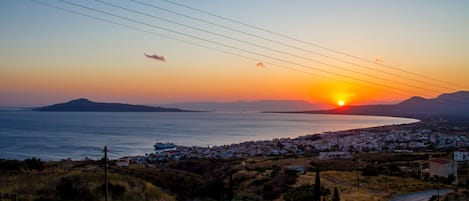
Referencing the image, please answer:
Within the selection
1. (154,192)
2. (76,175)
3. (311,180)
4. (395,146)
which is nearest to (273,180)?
(311,180)

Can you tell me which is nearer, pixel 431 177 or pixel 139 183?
pixel 139 183

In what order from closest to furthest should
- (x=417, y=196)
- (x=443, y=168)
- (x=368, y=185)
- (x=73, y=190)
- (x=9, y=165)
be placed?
(x=73, y=190) < (x=417, y=196) < (x=368, y=185) < (x=9, y=165) < (x=443, y=168)

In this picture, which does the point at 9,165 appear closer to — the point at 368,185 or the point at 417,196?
the point at 368,185

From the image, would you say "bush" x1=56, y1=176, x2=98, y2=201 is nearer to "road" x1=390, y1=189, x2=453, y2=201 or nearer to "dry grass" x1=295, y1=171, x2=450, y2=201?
"dry grass" x1=295, y1=171, x2=450, y2=201

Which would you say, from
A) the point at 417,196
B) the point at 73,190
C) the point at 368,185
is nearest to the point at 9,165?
the point at 73,190

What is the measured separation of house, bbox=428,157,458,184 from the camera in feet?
104

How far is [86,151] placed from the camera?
7931 centimetres

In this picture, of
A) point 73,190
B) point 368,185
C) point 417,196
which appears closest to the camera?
point 73,190

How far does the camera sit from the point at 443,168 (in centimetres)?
3272

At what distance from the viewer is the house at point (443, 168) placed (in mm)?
31669

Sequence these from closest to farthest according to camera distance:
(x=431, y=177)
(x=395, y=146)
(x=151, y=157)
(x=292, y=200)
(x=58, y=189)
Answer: (x=58, y=189) < (x=292, y=200) < (x=431, y=177) < (x=151, y=157) < (x=395, y=146)

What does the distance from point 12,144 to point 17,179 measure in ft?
248

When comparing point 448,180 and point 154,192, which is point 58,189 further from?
point 448,180

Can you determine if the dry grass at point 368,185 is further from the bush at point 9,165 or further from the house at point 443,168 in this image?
the bush at point 9,165
